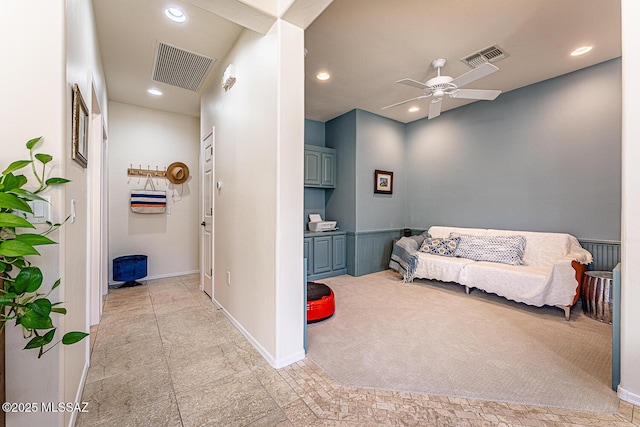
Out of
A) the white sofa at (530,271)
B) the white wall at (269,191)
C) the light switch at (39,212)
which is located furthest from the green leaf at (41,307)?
the white sofa at (530,271)

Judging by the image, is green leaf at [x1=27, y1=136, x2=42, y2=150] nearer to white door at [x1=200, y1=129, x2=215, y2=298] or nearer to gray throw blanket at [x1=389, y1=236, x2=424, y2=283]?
white door at [x1=200, y1=129, x2=215, y2=298]

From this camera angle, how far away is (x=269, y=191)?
2.00 metres

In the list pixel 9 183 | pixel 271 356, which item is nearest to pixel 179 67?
pixel 9 183

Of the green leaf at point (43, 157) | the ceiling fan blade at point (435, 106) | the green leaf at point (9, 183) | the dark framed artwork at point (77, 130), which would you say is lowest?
the green leaf at point (9, 183)

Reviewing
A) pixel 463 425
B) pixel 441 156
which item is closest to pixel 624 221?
pixel 463 425

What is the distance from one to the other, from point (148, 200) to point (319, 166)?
109 inches

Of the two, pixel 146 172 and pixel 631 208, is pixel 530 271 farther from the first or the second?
pixel 146 172

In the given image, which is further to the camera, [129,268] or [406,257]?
[406,257]

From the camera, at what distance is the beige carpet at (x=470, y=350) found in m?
1.71

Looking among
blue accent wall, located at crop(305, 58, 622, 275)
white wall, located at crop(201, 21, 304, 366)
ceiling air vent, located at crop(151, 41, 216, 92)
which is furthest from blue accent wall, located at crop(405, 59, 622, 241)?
ceiling air vent, located at crop(151, 41, 216, 92)

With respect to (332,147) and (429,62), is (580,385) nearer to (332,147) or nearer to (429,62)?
(429,62)

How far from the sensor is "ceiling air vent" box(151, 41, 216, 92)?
9.10 feet

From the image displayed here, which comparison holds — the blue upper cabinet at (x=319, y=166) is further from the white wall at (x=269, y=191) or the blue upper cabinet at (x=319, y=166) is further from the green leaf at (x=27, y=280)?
the green leaf at (x=27, y=280)

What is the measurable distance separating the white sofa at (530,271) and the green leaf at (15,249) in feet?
12.6
